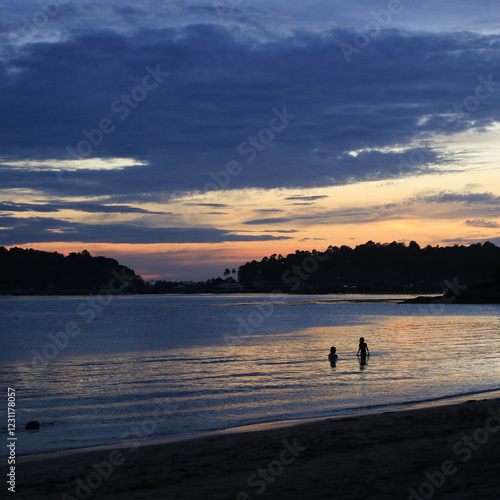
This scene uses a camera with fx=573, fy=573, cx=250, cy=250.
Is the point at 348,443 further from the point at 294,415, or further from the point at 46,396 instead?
the point at 46,396

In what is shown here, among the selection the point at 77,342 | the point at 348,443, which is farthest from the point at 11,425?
the point at 77,342

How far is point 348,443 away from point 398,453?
1.81 metres

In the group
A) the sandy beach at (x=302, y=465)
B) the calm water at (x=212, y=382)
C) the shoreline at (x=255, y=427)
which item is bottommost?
the calm water at (x=212, y=382)

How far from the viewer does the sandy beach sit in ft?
34.5

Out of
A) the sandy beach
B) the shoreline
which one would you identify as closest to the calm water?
the shoreline

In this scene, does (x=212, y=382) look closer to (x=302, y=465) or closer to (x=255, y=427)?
(x=255, y=427)

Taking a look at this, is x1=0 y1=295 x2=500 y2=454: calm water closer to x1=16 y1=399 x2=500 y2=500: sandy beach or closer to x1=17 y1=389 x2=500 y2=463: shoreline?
x1=17 y1=389 x2=500 y2=463: shoreline

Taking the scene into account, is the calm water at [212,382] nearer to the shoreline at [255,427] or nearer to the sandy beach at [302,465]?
the shoreline at [255,427]

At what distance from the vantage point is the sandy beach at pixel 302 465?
10504mm

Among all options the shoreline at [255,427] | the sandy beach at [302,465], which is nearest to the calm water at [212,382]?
the shoreline at [255,427]

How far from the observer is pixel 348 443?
1458 cm

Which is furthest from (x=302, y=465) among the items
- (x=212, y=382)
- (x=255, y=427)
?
(x=212, y=382)

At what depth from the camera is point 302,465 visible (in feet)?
41.7

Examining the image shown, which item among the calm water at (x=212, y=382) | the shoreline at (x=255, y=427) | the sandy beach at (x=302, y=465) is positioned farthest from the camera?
the calm water at (x=212, y=382)
